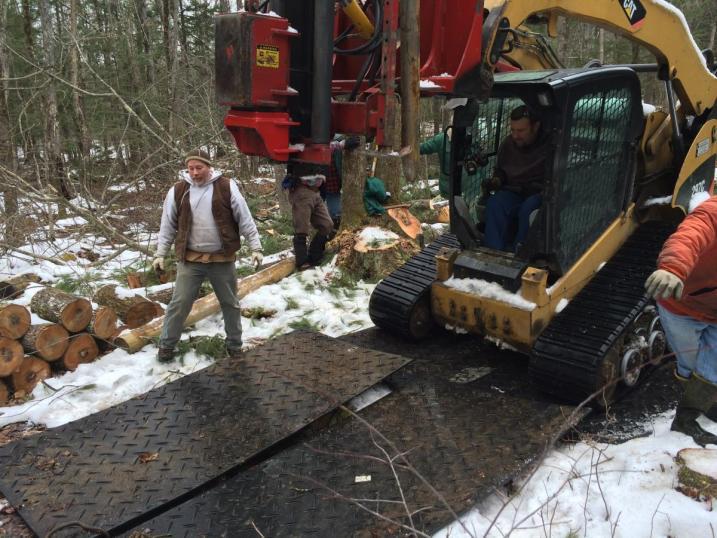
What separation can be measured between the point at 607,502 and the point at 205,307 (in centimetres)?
399

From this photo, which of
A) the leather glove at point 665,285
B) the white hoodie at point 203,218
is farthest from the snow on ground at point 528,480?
the white hoodie at point 203,218

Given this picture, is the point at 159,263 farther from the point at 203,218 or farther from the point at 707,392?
the point at 707,392

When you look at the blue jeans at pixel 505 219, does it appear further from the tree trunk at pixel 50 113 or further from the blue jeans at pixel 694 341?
the tree trunk at pixel 50 113

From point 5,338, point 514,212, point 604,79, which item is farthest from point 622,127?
point 5,338

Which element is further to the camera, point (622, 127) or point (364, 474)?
point (622, 127)

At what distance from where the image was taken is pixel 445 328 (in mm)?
5016

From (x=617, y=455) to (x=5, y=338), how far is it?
172 inches

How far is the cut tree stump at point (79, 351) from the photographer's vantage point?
4.77 metres

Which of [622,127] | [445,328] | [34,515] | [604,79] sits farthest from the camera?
[445,328]

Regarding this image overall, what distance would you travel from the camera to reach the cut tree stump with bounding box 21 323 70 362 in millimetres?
4559

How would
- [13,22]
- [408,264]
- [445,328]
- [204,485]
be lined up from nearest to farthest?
[204,485]
[445,328]
[408,264]
[13,22]

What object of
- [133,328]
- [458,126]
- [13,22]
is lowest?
[133,328]

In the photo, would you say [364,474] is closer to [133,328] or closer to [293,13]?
[293,13]

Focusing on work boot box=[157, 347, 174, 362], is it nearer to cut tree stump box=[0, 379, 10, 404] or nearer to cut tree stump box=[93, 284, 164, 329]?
cut tree stump box=[93, 284, 164, 329]
